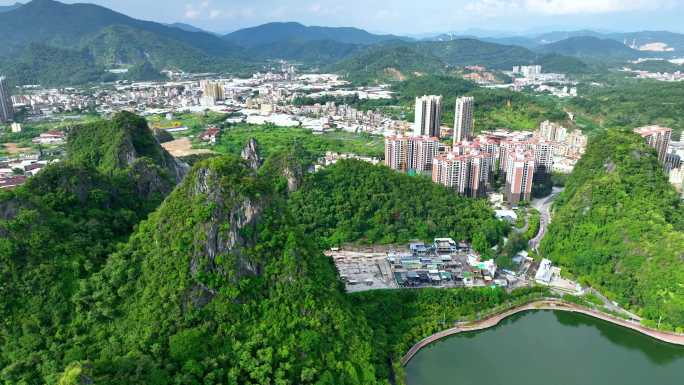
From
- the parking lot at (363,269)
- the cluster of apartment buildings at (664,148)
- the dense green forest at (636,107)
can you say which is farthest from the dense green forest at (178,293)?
the dense green forest at (636,107)

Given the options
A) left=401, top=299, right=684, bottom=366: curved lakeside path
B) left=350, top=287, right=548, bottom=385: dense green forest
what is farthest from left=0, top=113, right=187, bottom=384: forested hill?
left=401, top=299, right=684, bottom=366: curved lakeside path

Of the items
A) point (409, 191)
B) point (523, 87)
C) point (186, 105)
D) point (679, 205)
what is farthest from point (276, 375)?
point (523, 87)

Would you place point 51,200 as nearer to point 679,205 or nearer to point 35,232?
point 35,232

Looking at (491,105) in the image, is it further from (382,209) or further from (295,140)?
(382,209)

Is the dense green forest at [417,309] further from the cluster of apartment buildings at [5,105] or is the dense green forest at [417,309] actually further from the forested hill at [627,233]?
the cluster of apartment buildings at [5,105]

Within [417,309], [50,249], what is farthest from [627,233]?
[50,249]

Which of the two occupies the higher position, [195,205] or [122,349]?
[195,205]

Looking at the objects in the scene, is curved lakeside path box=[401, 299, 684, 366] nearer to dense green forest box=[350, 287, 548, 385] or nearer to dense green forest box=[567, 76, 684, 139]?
dense green forest box=[350, 287, 548, 385]
